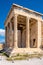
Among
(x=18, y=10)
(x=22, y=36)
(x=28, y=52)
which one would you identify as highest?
(x=18, y=10)

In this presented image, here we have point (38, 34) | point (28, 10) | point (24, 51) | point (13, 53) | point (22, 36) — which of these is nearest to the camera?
point (13, 53)

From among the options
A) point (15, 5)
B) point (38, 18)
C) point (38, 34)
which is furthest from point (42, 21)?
point (15, 5)

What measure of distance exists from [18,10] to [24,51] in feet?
23.4

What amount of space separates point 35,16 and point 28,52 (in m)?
7.44

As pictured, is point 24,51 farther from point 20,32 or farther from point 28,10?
point 20,32

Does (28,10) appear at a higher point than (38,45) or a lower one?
higher

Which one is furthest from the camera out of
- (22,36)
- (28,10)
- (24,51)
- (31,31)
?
(22,36)

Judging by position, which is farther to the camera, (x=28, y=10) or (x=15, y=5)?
(x=28, y=10)

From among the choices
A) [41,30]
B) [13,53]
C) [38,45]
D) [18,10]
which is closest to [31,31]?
[41,30]

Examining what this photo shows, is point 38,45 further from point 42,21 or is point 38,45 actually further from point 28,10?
point 28,10

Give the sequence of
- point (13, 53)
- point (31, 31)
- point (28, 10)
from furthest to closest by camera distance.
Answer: point (31, 31) → point (28, 10) → point (13, 53)

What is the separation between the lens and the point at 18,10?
1897 centimetres

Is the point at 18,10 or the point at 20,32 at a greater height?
the point at 18,10

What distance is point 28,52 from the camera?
1814 cm
